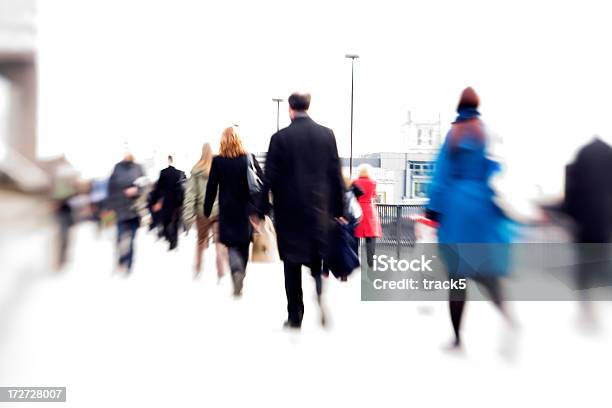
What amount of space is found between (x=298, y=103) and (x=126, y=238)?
3908 millimetres

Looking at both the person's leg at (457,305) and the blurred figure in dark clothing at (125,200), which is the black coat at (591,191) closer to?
the person's leg at (457,305)

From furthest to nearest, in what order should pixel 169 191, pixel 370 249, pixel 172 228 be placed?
pixel 172 228, pixel 169 191, pixel 370 249

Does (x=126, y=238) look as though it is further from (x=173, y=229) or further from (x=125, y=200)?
(x=173, y=229)

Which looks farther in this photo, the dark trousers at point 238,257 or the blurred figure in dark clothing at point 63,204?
the blurred figure in dark clothing at point 63,204

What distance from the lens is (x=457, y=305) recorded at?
4.82 metres

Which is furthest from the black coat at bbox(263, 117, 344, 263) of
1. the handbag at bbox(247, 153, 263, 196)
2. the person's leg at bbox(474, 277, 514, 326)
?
the handbag at bbox(247, 153, 263, 196)

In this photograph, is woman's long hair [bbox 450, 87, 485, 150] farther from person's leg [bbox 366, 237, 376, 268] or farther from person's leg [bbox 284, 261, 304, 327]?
person's leg [bbox 366, 237, 376, 268]

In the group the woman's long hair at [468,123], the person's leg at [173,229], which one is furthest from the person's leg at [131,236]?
the woman's long hair at [468,123]

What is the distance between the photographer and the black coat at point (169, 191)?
1042 cm

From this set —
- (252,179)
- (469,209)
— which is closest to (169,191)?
(252,179)

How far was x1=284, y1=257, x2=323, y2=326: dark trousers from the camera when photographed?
221 inches

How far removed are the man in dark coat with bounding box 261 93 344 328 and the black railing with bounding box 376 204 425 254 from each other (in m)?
6.88

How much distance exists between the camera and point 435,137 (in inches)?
196

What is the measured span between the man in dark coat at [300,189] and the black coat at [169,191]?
5.06 meters
